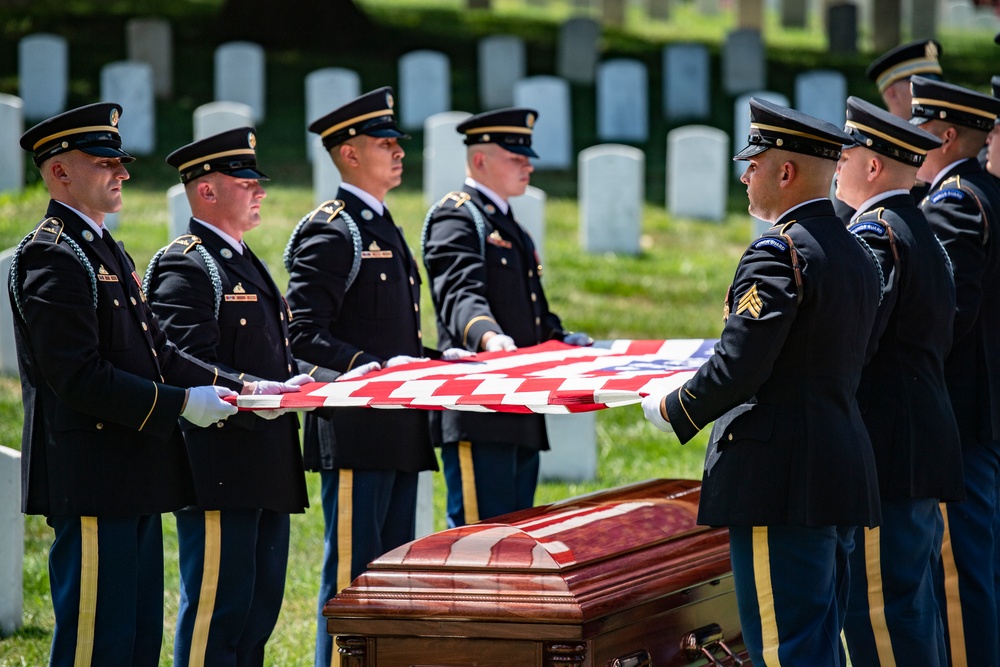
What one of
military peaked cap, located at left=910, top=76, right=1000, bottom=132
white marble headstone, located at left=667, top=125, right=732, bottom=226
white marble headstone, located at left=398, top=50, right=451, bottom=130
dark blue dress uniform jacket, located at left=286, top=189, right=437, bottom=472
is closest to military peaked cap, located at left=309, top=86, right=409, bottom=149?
dark blue dress uniform jacket, located at left=286, top=189, right=437, bottom=472

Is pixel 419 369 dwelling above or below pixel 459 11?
below

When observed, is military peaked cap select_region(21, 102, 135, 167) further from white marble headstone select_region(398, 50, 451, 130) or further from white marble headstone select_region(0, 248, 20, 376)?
white marble headstone select_region(398, 50, 451, 130)

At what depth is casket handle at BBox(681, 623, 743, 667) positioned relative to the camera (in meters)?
4.48

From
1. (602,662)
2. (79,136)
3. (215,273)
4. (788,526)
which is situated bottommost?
(602,662)

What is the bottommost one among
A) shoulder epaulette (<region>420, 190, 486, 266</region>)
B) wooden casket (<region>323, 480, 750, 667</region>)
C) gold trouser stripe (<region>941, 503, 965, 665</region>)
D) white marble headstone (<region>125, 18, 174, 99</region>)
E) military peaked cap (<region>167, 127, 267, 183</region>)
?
gold trouser stripe (<region>941, 503, 965, 665</region>)

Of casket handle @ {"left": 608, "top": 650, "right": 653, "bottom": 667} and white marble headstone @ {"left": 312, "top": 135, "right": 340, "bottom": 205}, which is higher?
white marble headstone @ {"left": 312, "top": 135, "right": 340, "bottom": 205}

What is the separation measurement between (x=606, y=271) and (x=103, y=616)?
317 inches

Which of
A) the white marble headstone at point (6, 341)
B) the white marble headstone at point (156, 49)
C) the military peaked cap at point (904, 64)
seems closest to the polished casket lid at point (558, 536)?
the military peaked cap at point (904, 64)

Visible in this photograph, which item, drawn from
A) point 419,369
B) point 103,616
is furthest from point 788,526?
point 103,616

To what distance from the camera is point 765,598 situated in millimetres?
3863

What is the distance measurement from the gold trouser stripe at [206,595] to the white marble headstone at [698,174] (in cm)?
977

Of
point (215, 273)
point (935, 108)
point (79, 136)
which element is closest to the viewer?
point (79, 136)

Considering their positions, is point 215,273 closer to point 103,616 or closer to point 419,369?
point 419,369

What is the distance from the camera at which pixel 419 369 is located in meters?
4.91
